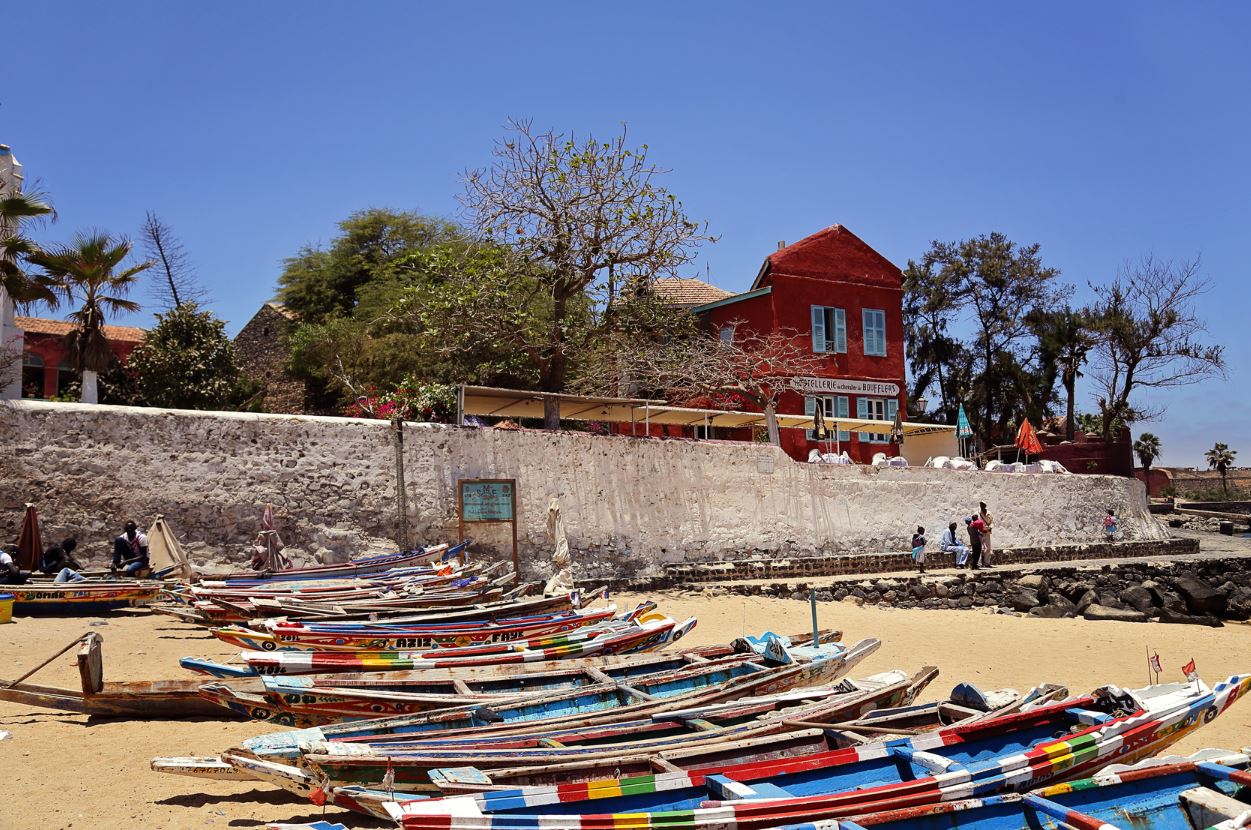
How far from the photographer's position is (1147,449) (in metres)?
57.6

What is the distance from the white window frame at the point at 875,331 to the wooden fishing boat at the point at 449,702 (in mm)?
25605

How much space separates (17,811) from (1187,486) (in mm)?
67490

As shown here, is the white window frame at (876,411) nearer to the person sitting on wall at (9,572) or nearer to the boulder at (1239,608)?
the boulder at (1239,608)

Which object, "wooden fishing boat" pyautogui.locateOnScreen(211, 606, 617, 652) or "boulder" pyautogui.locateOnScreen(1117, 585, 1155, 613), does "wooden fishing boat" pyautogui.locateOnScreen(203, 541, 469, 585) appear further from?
"boulder" pyautogui.locateOnScreen(1117, 585, 1155, 613)

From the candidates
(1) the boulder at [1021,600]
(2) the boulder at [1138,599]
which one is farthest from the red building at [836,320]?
(2) the boulder at [1138,599]

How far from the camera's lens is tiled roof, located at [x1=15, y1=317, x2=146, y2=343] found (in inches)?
1252

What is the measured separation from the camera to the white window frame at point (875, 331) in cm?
3291

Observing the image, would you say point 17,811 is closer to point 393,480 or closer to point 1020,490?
point 393,480

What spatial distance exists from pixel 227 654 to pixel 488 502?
275 inches

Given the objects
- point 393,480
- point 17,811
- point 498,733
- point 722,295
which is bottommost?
point 17,811

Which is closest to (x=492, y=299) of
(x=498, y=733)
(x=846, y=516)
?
(x=846, y=516)

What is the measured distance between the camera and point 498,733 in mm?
6500

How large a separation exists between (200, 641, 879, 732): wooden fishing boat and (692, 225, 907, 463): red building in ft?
73.9

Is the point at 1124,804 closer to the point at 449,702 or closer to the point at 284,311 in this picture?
the point at 449,702
